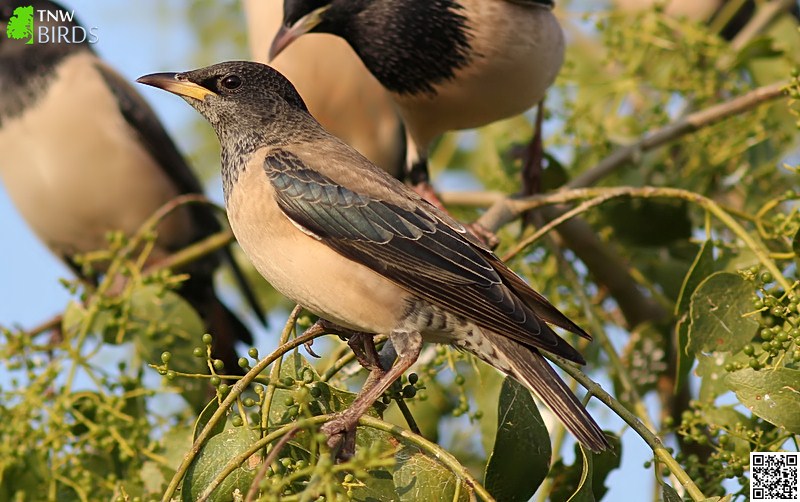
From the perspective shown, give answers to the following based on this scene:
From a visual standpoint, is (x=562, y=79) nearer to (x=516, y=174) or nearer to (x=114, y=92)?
(x=516, y=174)

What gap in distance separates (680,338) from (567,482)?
1.64 ft

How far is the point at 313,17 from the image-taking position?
4.07 meters

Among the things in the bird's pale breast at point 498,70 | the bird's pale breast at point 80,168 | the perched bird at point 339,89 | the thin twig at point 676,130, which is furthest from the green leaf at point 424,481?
the bird's pale breast at point 80,168

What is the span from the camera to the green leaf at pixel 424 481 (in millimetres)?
2234

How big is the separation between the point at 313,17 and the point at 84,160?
95.4 inches

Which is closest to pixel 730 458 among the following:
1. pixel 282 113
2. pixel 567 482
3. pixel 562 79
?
pixel 567 482

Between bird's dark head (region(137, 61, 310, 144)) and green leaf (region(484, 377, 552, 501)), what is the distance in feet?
3.47

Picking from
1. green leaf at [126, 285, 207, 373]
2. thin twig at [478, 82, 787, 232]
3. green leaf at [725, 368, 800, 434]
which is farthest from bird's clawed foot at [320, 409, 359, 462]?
thin twig at [478, 82, 787, 232]

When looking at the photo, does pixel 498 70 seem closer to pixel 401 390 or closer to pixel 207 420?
pixel 401 390

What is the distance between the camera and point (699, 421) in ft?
9.09

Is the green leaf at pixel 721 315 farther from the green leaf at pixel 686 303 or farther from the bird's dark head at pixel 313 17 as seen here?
the bird's dark head at pixel 313 17

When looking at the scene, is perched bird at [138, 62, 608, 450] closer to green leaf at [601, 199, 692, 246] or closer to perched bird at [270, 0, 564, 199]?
perched bird at [270, 0, 564, 199]

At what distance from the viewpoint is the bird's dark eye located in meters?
3.03

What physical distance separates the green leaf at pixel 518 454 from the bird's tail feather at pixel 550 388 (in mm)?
55
